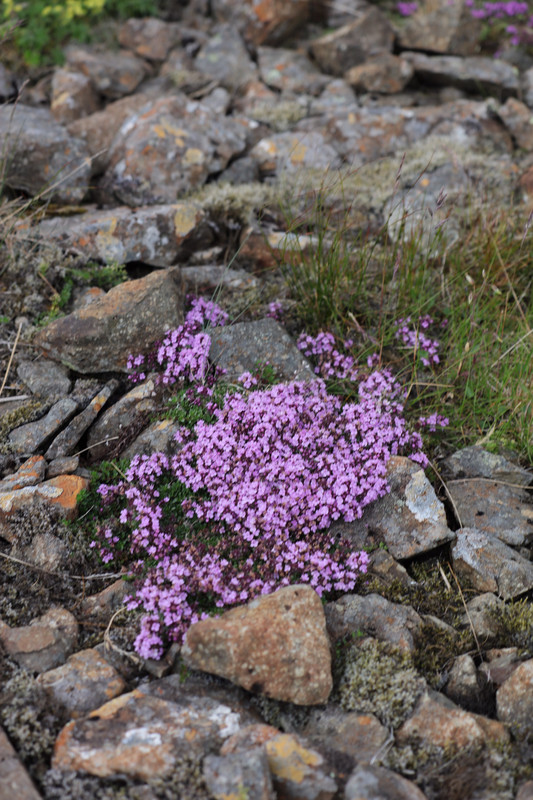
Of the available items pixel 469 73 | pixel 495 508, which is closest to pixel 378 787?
pixel 495 508

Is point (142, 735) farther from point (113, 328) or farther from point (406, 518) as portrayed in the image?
point (113, 328)

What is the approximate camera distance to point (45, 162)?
7207 millimetres

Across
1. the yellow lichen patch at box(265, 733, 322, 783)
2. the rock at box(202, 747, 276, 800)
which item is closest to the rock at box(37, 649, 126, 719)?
the rock at box(202, 747, 276, 800)

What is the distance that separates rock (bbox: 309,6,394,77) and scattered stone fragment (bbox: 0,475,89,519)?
8731 millimetres

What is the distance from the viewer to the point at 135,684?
11.3 ft

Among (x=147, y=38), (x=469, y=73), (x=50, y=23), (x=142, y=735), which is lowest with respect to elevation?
(x=142, y=735)

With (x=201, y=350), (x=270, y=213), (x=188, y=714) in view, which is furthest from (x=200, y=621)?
(x=270, y=213)

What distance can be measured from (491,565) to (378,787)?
1.76 m

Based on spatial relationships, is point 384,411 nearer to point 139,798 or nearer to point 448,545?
point 448,545

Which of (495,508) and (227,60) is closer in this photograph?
(495,508)

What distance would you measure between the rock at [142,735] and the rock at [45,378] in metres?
2.55

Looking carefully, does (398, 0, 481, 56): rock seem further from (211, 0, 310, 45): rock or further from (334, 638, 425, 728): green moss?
(334, 638, 425, 728): green moss

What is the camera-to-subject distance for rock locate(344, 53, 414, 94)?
9.66 metres

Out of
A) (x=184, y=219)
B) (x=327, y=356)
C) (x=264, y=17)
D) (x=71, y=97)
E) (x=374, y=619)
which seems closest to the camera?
(x=374, y=619)
